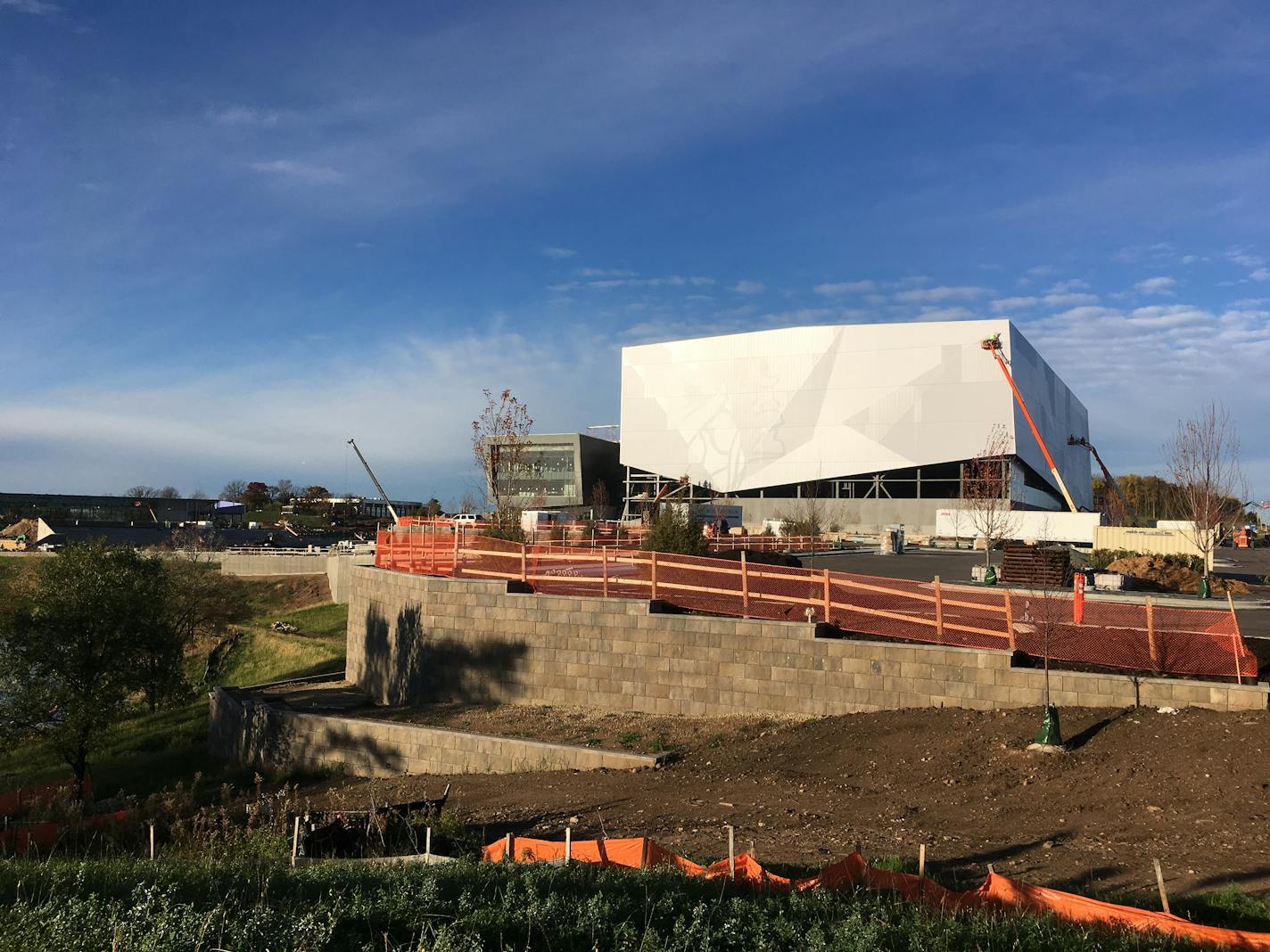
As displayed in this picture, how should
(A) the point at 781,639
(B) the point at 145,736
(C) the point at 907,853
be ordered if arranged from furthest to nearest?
(B) the point at 145,736 → (A) the point at 781,639 → (C) the point at 907,853

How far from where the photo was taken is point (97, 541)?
2281 cm

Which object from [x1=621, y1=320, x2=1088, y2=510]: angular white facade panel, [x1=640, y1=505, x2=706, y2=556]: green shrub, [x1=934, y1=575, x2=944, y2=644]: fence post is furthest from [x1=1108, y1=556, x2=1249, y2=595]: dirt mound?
[x1=621, y1=320, x2=1088, y2=510]: angular white facade panel

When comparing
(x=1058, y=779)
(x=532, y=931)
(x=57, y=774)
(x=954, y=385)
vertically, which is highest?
(x=954, y=385)

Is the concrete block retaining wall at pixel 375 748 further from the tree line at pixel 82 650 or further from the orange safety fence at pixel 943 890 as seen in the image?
the orange safety fence at pixel 943 890

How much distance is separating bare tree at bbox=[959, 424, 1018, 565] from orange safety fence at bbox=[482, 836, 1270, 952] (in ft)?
84.1

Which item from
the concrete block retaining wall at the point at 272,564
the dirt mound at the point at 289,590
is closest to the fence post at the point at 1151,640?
the dirt mound at the point at 289,590

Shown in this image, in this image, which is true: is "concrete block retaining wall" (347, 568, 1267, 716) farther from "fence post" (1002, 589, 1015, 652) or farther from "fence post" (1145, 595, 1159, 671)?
"fence post" (1145, 595, 1159, 671)

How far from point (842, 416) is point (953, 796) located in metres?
60.9

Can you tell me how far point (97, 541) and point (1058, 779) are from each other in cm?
2265

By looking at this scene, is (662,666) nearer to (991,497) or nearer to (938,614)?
(938,614)

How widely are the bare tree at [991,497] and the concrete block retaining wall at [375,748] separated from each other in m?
21.0

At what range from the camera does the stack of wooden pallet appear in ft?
90.1

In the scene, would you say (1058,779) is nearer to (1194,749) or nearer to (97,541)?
(1194,749)

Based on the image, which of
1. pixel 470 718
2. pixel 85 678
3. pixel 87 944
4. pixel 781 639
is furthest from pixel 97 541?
pixel 87 944
